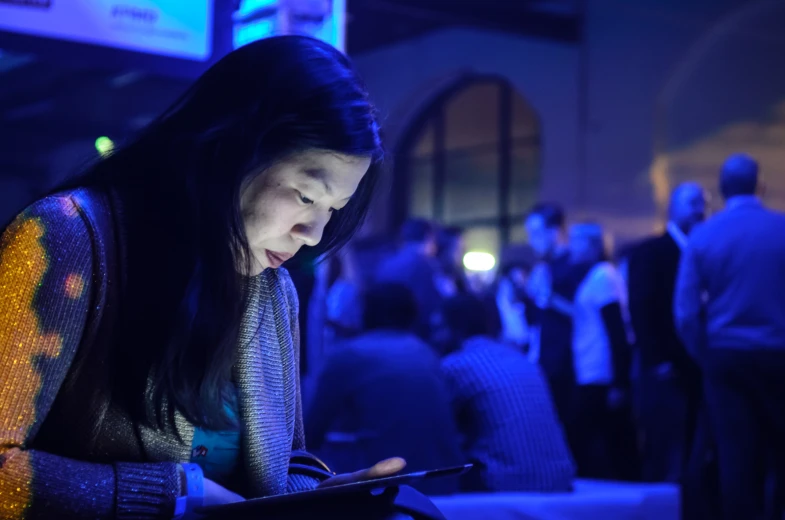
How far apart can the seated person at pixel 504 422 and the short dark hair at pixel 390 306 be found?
307 mm

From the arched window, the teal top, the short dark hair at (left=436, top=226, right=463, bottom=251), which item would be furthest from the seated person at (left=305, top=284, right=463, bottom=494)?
the arched window

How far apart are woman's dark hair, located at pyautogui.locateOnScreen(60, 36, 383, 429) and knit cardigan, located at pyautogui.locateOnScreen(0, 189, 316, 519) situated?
1.4 inches

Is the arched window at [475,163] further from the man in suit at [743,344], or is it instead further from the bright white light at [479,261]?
the man in suit at [743,344]

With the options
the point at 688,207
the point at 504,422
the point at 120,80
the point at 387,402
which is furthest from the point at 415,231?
the point at 120,80

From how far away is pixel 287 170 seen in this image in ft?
4.47

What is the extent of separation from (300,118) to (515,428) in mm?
2939

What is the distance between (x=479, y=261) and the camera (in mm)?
12398

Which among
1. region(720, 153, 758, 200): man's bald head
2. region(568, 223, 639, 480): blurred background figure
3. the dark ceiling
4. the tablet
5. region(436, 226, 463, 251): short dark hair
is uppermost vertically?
the dark ceiling

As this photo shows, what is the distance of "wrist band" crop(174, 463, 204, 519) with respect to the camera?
1.23m

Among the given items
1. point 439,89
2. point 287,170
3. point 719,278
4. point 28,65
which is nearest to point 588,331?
point 719,278

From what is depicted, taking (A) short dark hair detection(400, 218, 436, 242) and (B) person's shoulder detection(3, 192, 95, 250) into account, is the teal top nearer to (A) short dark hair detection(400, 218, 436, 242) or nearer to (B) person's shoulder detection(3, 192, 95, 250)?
(B) person's shoulder detection(3, 192, 95, 250)

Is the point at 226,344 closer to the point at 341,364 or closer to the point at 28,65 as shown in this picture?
the point at 341,364

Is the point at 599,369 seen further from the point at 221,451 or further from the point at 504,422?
the point at 221,451

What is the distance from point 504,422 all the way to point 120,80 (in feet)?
45.3
